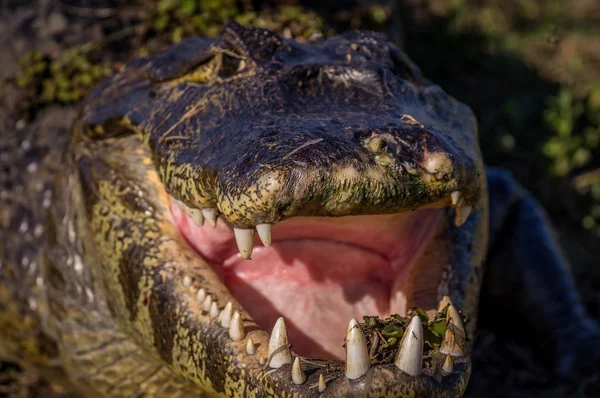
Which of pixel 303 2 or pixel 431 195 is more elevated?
pixel 431 195

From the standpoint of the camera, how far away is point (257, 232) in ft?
7.57

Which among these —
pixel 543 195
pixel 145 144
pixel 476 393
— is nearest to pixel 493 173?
pixel 543 195

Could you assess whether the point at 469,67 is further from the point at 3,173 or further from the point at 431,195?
the point at 431,195

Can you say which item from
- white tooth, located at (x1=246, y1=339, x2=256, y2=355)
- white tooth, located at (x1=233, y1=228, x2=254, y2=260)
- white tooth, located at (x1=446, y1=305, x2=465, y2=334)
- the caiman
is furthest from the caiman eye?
white tooth, located at (x1=446, y1=305, x2=465, y2=334)

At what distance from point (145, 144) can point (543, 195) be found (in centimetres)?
278

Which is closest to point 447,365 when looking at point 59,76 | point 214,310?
point 214,310

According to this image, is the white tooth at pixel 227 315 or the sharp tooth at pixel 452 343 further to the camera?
the white tooth at pixel 227 315

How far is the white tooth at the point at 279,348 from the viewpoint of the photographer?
2.17 m

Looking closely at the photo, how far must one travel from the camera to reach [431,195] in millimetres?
2258

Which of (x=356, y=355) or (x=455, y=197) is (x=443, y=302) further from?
(x=356, y=355)

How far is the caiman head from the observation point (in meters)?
2.13

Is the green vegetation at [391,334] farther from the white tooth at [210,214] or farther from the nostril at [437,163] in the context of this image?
the white tooth at [210,214]

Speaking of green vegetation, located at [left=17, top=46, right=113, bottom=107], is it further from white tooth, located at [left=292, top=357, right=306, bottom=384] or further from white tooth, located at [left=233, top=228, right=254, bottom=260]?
white tooth, located at [left=292, top=357, right=306, bottom=384]

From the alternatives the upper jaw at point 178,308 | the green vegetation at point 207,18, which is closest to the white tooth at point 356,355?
the upper jaw at point 178,308
